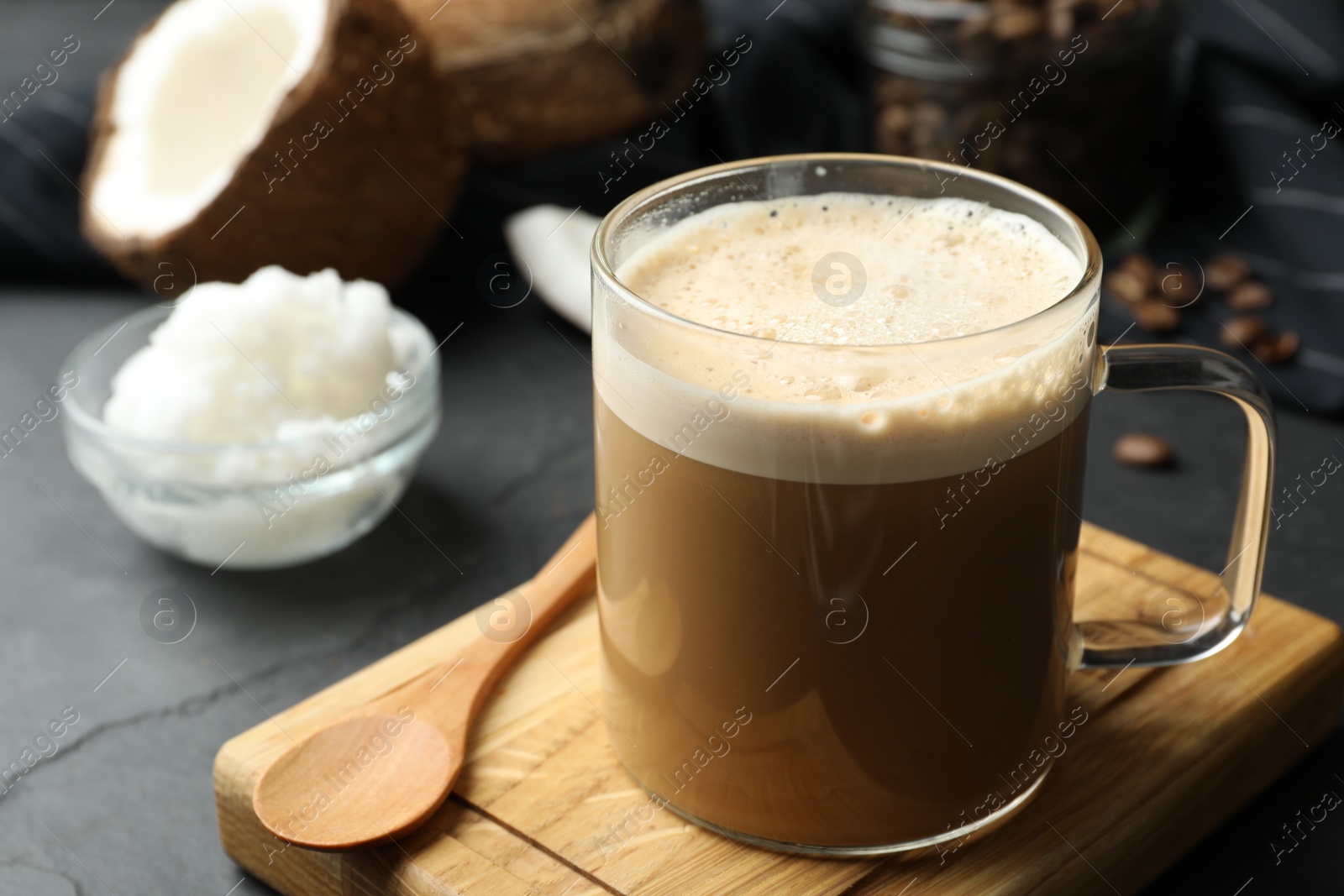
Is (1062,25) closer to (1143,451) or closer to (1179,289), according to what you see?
(1179,289)

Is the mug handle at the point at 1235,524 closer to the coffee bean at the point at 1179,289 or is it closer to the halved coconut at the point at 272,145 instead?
the coffee bean at the point at 1179,289

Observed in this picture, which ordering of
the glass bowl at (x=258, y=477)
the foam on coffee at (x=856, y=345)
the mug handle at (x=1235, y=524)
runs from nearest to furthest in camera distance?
the foam on coffee at (x=856, y=345) < the mug handle at (x=1235, y=524) < the glass bowl at (x=258, y=477)

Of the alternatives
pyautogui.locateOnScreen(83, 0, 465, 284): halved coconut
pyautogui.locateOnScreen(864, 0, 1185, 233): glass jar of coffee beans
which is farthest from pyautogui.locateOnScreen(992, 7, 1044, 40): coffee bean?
pyautogui.locateOnScreen(83, 0, 465, 284): halved coconut

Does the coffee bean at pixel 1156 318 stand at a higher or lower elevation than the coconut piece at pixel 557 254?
lower

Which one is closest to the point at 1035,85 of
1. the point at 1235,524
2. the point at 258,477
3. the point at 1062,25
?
the point at 1062,25

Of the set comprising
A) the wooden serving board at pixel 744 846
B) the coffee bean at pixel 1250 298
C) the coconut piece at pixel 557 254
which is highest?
the wooden serving board at pixel 744 846

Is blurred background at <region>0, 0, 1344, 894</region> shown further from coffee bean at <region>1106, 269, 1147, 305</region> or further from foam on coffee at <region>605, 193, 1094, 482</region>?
foam on coffee at <region>605, 193, 1094, 482</region>

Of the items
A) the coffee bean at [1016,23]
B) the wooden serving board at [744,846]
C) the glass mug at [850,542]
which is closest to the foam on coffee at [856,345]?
the glass mug at [850,542]
